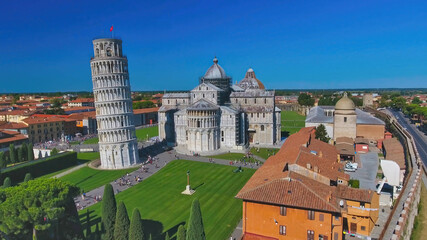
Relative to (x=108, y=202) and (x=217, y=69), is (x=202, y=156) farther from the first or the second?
(x=108, y=202)

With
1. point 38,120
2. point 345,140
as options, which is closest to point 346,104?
point 345,140

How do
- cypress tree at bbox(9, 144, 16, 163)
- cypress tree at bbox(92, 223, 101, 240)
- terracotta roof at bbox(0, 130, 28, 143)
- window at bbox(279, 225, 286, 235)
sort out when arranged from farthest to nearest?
terracotta roof at bbox(0, 130, 28, 143) → cypress tree at bbox(9, 144, 16, 163) → cypress tree at bbox(92, 223, 101, 240) → window at bbox(279, 225, 286, 235)

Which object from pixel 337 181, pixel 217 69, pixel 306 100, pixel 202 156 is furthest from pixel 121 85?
pixel 306 100

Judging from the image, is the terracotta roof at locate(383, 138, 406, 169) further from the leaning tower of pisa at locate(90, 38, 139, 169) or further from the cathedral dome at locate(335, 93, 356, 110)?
the leaning tower of pisa at locate(90, 38, 139, 169)

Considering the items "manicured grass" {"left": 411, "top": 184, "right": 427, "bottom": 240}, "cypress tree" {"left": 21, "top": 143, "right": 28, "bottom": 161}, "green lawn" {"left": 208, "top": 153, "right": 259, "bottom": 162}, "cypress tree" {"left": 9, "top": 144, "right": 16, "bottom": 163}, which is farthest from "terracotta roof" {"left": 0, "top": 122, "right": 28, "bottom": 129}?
"manicured grass" {"left": 411, "top": 184, "right": 427, "bottom": 240}

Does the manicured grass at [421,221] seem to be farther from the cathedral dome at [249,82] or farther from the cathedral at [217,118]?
the cathedral dome at [249,82]
